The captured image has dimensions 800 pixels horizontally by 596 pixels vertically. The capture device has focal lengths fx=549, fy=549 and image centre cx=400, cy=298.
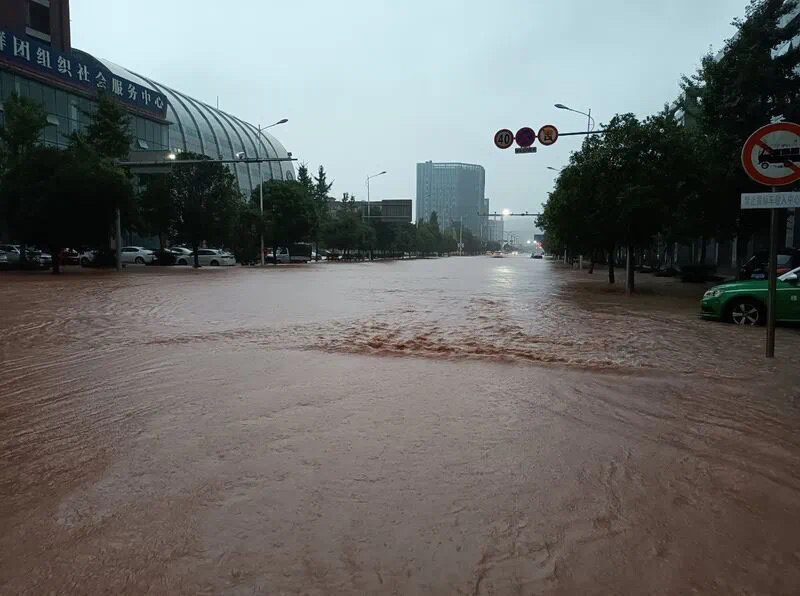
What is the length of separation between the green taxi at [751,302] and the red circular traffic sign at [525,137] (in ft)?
31.4

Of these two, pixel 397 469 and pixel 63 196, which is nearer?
pixel 397 469

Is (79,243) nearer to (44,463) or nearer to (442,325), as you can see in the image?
(442,325)

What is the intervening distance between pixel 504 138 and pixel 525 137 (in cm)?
79

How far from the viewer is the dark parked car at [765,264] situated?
1634cm

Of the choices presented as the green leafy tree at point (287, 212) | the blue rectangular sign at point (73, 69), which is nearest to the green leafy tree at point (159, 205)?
the blue rectangular sign at point (73, 69)

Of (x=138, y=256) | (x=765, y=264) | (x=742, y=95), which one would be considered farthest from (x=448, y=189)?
(x=742, y=95)

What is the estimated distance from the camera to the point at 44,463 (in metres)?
3.91

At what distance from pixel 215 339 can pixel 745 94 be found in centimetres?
1966

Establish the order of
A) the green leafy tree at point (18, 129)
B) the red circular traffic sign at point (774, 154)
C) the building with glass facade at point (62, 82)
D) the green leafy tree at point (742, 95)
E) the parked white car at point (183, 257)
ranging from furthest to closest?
the parked white car at point (183, 257), the building with glass facade at point (62, 82), the green leafy tree at point (18, 129), the green leafy tree at point (742, 95), the red circular traffic sign at point (774, 154)

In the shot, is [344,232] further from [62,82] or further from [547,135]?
[547,135]

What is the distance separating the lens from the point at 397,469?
12.5ft

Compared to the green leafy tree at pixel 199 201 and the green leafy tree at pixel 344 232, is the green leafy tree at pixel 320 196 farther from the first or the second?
the green leafy tree at pixel 199 201

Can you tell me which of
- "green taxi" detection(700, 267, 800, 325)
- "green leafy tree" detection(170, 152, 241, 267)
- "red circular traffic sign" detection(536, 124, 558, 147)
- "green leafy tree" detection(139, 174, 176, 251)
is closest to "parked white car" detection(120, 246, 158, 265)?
"green leafy tree" detection(139, 174, 176, 251)

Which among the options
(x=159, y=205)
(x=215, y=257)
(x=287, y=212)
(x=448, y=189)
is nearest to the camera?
(x=159, y=205)
